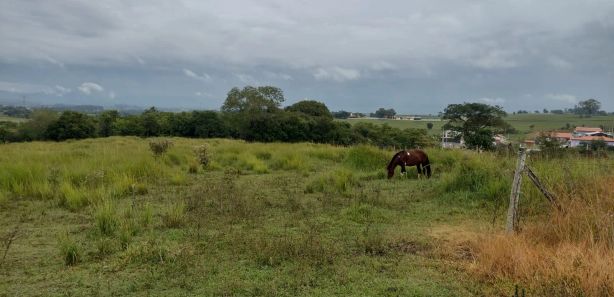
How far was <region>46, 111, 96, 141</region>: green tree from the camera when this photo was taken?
1800 inches

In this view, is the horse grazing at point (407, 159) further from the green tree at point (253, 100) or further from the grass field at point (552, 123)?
the green tree at point (253, 100)

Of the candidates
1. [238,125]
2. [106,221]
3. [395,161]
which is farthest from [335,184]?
[238,125]

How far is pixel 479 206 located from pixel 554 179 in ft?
4.13

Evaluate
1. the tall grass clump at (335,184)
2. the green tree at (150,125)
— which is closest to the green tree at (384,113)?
the green tree at (150,125)

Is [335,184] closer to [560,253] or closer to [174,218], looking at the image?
[174,218]

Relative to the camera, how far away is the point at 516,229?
549cm

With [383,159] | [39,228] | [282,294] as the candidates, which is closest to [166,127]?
[383,159]

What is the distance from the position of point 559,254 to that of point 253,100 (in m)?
42.3

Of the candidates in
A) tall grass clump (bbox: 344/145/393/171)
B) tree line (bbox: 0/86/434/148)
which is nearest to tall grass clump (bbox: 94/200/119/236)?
tall grass clump (bbox: 344/145/393/171)

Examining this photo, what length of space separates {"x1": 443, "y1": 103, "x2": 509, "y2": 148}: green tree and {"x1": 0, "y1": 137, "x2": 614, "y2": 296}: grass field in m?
24.9

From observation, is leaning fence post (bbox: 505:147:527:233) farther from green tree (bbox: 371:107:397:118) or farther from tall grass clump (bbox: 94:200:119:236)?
green tree (bbox: 371:107:397:118)

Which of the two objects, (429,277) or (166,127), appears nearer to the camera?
(429,277)

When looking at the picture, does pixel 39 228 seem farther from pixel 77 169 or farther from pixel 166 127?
pixel 166 127

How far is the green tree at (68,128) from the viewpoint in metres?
45.7
